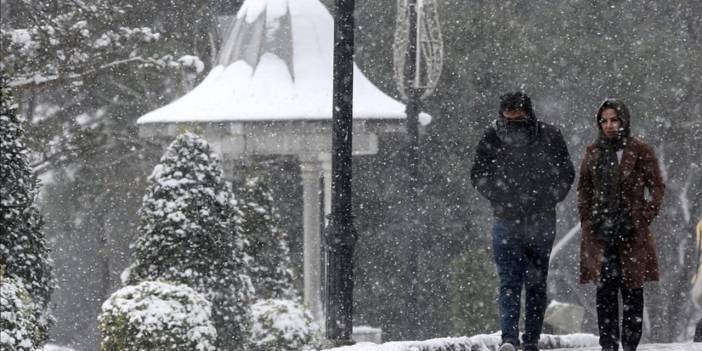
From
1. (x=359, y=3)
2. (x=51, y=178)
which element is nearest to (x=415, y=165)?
(x=359, y=3)

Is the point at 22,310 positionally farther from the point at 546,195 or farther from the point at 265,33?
the point at 265,33

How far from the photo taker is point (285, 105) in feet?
60.0

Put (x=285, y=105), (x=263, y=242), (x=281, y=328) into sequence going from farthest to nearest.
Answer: (x=285, y=105)
(x=263, y=242)
(x=281, y=328)

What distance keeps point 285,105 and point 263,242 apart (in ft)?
9.06

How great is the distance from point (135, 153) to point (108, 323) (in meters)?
17.3

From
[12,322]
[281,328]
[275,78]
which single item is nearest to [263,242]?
[281,328]

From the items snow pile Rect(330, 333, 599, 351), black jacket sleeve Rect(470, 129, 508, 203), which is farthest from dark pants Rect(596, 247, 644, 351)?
snow pile Rect(330, 333, 599, 351)

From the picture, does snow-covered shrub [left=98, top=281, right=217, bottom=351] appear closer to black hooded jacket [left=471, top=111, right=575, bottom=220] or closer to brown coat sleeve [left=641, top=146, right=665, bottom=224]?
black hooded jacket [left=471, top=111, right=575, bottom=220]

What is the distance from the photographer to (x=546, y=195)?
856 centimetres

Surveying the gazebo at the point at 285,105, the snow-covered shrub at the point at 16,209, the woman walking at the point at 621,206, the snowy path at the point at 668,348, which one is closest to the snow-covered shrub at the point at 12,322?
the snow-covered shrub at the point at 16,209

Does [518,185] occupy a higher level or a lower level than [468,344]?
higher

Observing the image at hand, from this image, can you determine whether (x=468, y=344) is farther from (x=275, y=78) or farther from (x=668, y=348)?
(x=275, y=78)

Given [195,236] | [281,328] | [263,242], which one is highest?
[195,236]

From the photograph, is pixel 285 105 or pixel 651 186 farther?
pixel 285 105
